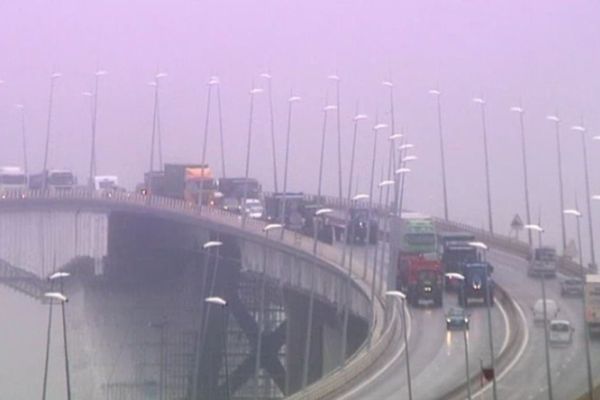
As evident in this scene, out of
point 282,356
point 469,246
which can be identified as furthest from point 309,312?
point 469,246

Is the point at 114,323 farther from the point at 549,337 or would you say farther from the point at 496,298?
the point at 549,337

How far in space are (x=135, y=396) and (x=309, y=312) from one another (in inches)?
105

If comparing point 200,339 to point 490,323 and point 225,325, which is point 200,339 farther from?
point 490,323

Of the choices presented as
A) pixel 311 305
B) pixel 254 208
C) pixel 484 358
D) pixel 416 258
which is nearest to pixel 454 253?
pixel 416 258

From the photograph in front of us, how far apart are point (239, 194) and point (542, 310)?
11.2 metres

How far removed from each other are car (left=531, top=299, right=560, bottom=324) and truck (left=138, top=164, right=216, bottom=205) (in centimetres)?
988

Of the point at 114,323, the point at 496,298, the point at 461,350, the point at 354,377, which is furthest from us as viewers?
the point at 114,323

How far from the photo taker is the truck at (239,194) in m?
25.8

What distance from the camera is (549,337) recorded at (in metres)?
15.1

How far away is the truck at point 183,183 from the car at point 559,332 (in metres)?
11.2

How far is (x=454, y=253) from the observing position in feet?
66.9

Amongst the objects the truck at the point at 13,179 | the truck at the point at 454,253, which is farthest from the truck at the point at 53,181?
the truck at the point at 454,253

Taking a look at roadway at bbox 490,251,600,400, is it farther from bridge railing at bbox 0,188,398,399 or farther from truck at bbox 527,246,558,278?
bridge railing at bbox 0,188,398,399

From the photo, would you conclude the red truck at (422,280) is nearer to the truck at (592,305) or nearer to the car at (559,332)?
the truck at (592,305)
